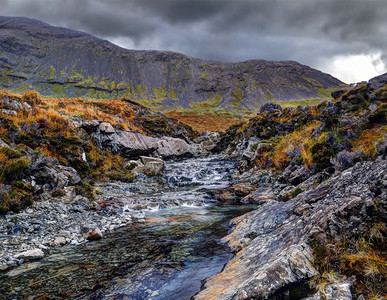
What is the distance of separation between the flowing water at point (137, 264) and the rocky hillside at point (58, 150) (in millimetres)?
4535

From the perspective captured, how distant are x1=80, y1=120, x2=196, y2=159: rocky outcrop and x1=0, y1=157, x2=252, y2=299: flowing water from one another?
14537 mm

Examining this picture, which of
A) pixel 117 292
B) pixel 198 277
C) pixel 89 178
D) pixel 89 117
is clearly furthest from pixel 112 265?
pixel 89 117

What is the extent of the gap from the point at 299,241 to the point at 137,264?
443 centimetres

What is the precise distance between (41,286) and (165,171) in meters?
21.2

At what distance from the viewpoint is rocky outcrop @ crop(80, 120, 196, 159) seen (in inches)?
1019

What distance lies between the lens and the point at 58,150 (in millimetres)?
17594

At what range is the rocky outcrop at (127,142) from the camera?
84.9 ft

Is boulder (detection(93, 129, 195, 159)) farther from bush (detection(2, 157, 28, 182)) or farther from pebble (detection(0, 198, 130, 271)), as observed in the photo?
pebble (detection(0, 198, 130, 271))

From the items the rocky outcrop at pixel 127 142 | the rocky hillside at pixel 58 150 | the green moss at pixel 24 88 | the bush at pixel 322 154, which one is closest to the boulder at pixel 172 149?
the rocky outcrop at pixel 127 142

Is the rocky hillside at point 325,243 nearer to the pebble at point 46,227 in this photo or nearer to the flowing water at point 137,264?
the flowing water at point 137,264

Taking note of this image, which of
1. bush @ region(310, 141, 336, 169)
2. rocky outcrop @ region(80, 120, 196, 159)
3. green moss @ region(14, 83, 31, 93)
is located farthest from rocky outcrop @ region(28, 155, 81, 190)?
green moss @ region(14, 83, 31, 93)

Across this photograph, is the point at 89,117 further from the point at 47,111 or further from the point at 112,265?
the point at 112,265

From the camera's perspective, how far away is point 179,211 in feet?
48.7

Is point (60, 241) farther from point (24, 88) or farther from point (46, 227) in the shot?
point (24, 88)
